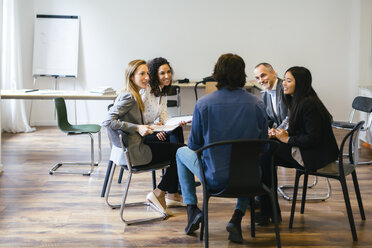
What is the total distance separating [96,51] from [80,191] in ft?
12.9

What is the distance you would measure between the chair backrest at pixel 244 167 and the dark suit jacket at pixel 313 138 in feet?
1.43

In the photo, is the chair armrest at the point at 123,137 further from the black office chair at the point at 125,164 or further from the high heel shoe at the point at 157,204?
the high heel shoe at the point at 157,204

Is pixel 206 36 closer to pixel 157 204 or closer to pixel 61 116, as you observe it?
pixel 61 116

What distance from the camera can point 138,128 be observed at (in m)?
3.57

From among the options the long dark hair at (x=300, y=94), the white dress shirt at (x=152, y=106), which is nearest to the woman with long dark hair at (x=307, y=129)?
the long dark hair at (x=300, y=94)

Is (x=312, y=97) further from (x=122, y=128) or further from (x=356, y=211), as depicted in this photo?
(x=122, y=128)

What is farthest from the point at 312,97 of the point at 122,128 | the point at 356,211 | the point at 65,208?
the point at 65,208

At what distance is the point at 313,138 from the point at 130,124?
1282 millimetres

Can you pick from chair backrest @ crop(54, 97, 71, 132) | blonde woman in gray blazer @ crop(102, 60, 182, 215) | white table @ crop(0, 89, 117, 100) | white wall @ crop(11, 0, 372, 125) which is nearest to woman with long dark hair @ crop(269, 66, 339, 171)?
blonde woman in gray blazer @ crop(102, 60, 182, 215)

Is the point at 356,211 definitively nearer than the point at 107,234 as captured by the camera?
No

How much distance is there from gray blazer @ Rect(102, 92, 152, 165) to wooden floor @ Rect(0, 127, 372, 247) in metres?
0.48

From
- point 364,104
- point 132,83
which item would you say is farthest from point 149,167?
point 364,104

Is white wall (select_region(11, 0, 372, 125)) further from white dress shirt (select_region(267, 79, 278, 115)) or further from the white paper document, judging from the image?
the white paper document

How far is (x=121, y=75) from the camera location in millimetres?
7941
